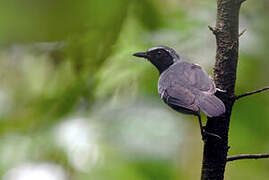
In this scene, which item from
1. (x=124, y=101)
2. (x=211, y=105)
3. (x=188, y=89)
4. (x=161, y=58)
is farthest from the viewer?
(x=124, y=101)

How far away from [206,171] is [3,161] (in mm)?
613

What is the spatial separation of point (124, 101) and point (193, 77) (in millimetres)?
374

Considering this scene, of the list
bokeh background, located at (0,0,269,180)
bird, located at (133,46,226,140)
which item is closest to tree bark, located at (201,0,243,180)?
bird, located at (133,46,226,140)

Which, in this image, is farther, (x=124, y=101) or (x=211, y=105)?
(x=124, y=101)

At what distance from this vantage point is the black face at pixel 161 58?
1.11 m

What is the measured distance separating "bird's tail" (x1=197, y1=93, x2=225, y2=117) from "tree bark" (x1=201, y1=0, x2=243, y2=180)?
0.02m

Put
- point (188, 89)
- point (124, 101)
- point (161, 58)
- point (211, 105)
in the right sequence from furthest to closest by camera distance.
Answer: point (124, 101) < point (161, 58) < point (188, 89) < point (211, 105)

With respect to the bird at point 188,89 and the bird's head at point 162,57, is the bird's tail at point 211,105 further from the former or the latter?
the bird's head at point 162,57

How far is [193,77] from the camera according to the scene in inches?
36.9

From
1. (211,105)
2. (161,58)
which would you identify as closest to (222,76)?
(211,105)

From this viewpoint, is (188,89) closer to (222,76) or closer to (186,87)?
(186,87)

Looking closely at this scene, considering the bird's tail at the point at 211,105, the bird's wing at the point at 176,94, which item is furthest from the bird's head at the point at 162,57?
A: the bird's tail at the point at 211,105

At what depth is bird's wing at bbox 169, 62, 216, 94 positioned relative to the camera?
868mm

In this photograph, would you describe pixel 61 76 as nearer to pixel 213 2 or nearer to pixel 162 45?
pixel 162 45
